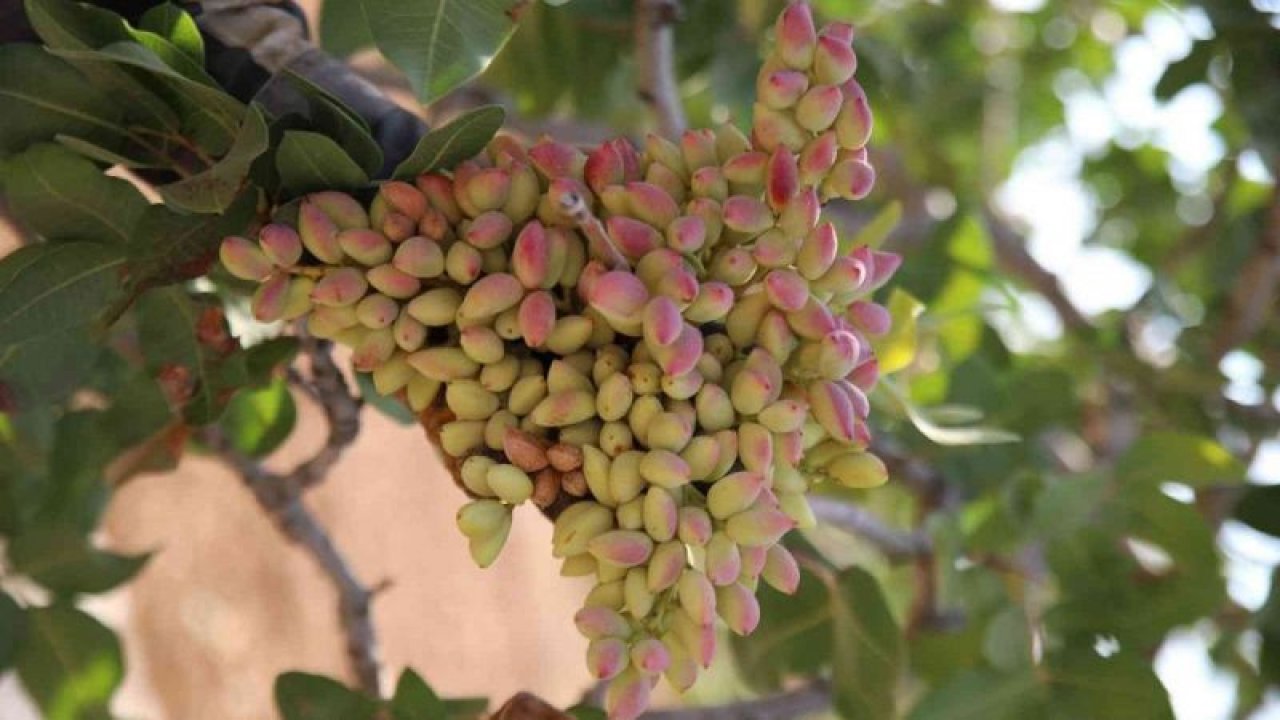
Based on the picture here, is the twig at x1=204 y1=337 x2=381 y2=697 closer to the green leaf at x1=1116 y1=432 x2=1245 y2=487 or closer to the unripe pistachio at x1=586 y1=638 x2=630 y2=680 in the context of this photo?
the unripe pistachio at x1=586 y1=638 x2=630 y2=680

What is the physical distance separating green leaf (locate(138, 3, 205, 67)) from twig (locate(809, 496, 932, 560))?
55 cm

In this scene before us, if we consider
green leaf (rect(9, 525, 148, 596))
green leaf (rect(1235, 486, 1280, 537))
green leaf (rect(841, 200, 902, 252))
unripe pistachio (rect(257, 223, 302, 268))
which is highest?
unripe pistachio (rect(257, 223, 302, 268))

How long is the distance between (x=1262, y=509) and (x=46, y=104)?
777 millimetres

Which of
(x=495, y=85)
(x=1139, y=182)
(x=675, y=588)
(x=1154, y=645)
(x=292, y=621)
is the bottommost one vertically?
(x=292, y=621)

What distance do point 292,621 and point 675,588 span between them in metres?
1.88

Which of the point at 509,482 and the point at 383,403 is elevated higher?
the point at 509,482

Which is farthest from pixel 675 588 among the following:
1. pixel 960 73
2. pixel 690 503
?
pixel 960 73

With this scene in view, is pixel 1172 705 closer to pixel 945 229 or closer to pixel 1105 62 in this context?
pixel 945 229

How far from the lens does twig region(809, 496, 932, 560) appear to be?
1014 mm

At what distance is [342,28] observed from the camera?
685 mm

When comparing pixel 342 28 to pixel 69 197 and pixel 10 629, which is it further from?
pixel 10 629

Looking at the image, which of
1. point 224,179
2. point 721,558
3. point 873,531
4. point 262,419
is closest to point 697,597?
point 721,558

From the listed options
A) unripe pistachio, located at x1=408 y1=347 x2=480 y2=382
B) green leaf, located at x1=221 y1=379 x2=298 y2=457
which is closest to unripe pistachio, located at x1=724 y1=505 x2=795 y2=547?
unripe pistachio, located at x1=408 y1=347 x2=480 y2=382

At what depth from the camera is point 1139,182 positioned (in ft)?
5.48
